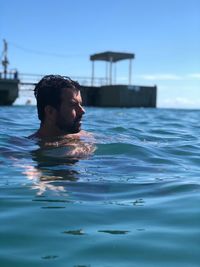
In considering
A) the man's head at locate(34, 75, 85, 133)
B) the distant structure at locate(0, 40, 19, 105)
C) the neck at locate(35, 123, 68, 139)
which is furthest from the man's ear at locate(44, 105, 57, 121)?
the distant structure at locate(0, 40, 19, 105)

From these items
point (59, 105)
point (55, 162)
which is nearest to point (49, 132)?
point (59, 105)

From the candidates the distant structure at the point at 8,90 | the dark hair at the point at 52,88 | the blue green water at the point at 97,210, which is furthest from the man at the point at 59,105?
the distant structure at the point at 8,90

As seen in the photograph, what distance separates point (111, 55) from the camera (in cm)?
4828

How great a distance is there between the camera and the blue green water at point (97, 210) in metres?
2.59

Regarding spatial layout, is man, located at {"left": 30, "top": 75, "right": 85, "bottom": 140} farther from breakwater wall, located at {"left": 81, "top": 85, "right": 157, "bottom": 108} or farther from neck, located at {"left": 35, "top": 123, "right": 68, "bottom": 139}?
breakwater wall, located at {"left": 81, "top": 85, "right": 157, "bottom": 108}

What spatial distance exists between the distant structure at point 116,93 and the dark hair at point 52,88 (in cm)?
4176

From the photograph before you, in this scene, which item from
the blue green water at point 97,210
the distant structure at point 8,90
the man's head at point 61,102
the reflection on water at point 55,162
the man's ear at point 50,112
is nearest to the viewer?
the blue green water at point 97,210

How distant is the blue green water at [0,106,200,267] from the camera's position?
102 inches

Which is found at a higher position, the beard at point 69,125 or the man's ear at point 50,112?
the man's ear at point 50,112

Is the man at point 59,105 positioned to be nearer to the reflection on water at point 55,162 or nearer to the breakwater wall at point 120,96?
the reflection on water at point 55,162

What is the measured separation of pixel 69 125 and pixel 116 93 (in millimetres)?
42395

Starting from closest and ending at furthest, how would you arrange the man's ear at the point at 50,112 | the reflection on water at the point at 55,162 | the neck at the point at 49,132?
the reflection on water at the point at 55,162, the man's ear at the point at 50,112, the neck at the point at 49,132

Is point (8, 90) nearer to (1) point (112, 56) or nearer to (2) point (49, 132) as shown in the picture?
(1) point (112, 56)

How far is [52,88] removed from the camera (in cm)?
621
